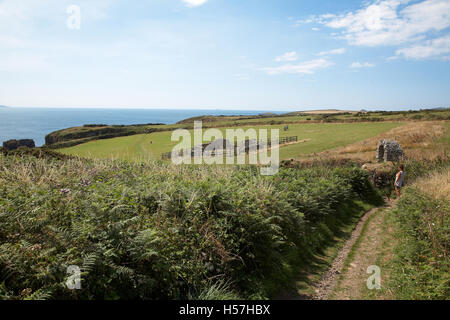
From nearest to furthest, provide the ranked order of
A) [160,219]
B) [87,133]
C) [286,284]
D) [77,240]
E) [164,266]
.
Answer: [77,240] < [164,266] < [160,219] < [286,284] < [87,133]

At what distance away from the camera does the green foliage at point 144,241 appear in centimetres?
375

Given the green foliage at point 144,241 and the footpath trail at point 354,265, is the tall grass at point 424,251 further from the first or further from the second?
the green foliage at point 144,241

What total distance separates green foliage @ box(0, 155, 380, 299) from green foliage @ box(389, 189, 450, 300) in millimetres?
2456

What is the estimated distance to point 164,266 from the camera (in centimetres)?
461

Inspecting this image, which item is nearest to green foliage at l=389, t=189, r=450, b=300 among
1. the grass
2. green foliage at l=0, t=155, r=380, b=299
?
green foliage at l=0, t=155, r=380, b=299

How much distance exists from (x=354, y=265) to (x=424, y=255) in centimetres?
206

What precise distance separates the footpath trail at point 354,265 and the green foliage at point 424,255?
2.66 feet

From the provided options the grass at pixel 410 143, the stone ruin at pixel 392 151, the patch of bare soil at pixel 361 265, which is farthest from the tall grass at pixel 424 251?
the grass at pixel 410 143

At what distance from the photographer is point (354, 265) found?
26.3 feet

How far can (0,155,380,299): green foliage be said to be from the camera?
3754 millimetres
